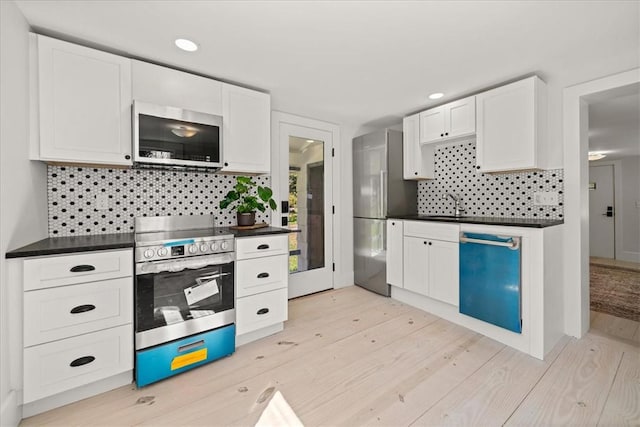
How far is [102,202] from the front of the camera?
2176mm

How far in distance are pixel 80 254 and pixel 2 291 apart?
33cm

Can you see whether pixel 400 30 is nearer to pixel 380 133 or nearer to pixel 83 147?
pixel 380 133

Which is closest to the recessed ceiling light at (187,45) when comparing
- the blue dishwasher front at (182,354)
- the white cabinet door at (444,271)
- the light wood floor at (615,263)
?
the blue dishwasher front at (182,354)

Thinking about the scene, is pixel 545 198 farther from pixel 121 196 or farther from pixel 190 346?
pixel 121 196

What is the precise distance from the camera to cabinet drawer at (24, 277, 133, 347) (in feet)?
4.93

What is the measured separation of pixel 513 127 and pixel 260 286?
2590mm

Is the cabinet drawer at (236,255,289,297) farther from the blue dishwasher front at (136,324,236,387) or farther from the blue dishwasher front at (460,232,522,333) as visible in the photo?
the blue dishwasher front at (460,232,522,333)

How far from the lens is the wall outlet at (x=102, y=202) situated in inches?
85.0

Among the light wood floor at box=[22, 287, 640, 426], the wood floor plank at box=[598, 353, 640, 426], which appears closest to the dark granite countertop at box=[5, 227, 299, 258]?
the light wood floor at box=[22, 287, 640, 426]

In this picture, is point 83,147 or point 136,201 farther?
point 136,201

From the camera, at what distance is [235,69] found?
7.57 ft

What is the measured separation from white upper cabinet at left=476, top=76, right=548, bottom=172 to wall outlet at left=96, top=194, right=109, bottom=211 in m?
3.30

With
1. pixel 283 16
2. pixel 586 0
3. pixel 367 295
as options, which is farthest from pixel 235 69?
pixel 367 295

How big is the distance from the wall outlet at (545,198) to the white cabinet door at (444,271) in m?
0.86
